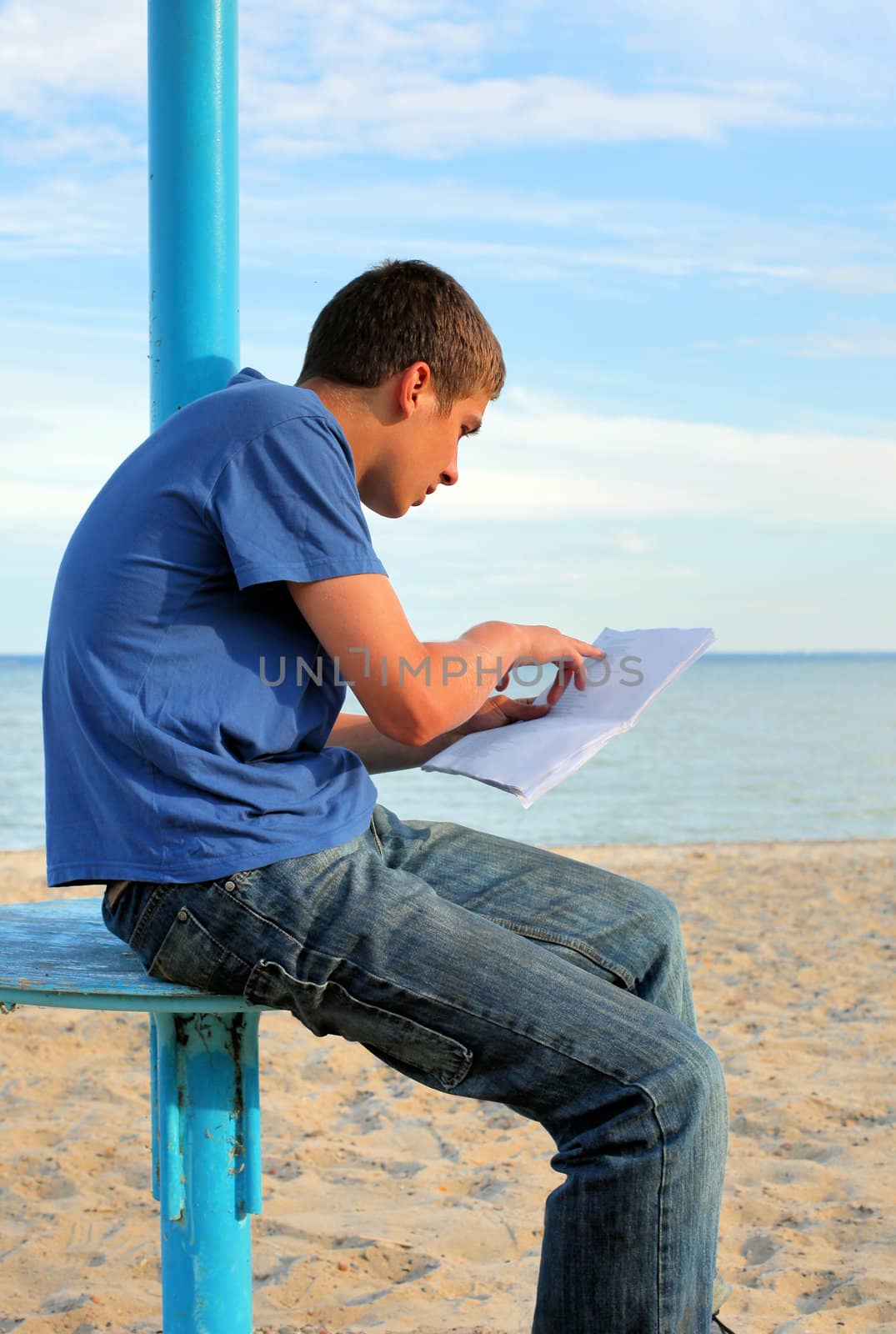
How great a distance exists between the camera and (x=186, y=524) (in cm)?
178

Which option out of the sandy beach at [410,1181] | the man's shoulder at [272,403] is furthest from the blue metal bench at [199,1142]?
the man's shoulder at [272,403]

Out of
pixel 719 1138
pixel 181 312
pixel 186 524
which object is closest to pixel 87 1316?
pixel 719 1138

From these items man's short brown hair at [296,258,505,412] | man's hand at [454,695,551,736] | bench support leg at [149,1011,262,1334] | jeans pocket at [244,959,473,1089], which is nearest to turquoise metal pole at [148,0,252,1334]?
bench support leg at [149,1011,262,1334]

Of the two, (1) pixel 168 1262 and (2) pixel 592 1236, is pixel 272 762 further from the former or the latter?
(1) pixel 168 1262

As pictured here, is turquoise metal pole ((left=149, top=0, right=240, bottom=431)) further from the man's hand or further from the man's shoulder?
the man's hand

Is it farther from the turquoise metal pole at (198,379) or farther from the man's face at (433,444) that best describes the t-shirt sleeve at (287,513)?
the turquoise metal pole at (198,379)

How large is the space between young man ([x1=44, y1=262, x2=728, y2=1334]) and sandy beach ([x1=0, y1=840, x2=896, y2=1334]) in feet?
3.49

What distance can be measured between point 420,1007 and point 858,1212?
1879 millimetres

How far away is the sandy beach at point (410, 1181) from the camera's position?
104 inches

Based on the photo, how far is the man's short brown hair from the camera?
199cm

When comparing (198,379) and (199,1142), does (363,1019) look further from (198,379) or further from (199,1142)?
(198,379)

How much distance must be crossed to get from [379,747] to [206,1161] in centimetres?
75

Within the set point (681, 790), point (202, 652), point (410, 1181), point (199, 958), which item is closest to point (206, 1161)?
point (199, 958)

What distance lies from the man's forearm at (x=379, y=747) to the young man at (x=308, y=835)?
39 centimetres
